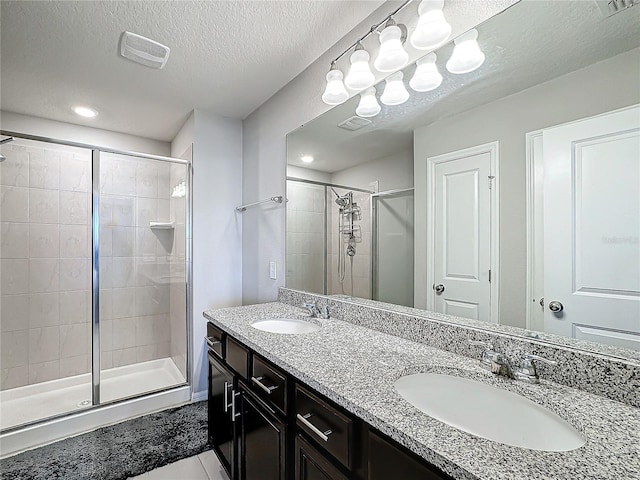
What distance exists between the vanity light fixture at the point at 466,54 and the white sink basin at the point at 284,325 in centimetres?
134

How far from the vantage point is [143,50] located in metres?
1.82

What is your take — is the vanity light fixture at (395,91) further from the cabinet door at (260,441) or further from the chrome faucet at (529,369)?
the cabinet door at (260,441)

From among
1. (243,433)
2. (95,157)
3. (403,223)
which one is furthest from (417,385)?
(95,157)

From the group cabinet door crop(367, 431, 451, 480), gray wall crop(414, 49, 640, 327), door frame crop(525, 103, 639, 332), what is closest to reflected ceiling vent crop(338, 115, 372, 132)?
gray wall crop(414, 49, 640, 327)

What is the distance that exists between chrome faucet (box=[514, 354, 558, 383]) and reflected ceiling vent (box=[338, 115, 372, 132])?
1.25 m

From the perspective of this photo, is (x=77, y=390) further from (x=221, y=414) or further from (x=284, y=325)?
(x=284, y=325)

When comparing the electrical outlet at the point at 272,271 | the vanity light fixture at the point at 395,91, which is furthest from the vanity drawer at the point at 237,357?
the vanity light fixture at the point at 395,91

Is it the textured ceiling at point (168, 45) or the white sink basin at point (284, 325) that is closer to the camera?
the textured ceiling at point (168, 45)

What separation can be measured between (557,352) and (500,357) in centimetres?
15

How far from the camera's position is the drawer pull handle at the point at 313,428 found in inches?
34.4

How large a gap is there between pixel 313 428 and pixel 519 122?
1.19 meters

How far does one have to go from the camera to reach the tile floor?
67.1 inches

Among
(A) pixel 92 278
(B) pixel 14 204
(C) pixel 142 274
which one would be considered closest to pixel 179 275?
(C) pixel 142 274

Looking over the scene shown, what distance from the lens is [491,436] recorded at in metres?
0.84
